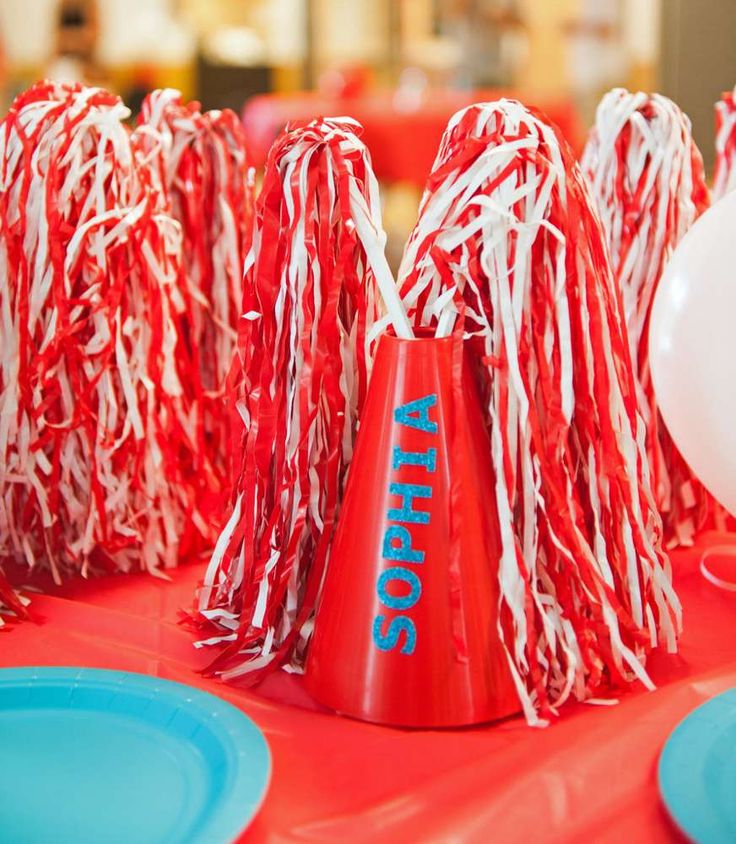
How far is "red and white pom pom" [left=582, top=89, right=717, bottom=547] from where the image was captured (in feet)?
3.17

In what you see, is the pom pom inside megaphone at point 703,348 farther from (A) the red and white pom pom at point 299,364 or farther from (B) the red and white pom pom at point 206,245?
(B) the red and white pom pom at point 206,245

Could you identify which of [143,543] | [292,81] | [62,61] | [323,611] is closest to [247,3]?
[292,81]

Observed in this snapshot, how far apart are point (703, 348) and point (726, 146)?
375mm

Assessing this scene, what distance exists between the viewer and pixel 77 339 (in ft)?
3.02

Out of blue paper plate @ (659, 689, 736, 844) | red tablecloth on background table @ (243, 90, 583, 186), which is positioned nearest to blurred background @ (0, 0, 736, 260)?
red tablecloth on background table @ (243, 90, 583, 186)

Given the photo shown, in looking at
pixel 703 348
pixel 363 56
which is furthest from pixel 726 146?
pixel 363 56

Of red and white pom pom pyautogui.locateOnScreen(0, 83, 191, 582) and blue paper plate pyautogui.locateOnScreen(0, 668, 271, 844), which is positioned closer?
blue paper plate pyautogui.locateOnScreen(0, 668, 271, 844)

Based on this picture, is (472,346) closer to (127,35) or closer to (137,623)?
(137,623)

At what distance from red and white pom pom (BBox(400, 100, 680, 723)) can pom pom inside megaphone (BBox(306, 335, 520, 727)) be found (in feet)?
0.05

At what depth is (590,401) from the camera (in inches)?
28.9

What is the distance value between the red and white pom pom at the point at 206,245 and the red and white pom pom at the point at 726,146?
0.43 m

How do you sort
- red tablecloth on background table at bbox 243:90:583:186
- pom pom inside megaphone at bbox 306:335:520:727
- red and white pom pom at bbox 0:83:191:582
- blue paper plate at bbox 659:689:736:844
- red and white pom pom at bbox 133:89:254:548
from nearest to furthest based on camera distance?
blue paper plate at bbox 659:689:736:844 < pom pom inside megaphone at bbox 306:335:520:727 < red and white pom pom at bbox 0:83:191:582 < red and white pom pom at bbox 133:89:254:548 < red tablecloth on background table at bbox 243:90:583:186

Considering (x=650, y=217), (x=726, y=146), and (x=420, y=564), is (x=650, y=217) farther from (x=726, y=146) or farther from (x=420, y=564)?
(x=420, y=564)

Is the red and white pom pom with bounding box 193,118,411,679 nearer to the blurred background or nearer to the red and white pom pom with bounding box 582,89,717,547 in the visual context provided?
the red and white pom pom with bounding box 582,89,717,547
